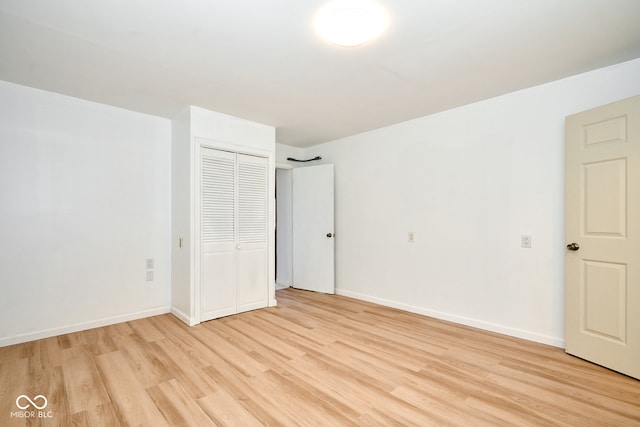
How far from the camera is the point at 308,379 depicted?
2.24 meters

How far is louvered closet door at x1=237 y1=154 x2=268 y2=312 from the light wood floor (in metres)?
0.66

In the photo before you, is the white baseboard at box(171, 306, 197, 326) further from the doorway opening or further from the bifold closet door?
the doorway opening

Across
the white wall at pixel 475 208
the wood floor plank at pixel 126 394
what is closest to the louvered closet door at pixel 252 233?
the white wall at pixel 475 208

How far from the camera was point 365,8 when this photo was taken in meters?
1.80

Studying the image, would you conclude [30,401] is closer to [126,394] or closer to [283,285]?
[126,394]

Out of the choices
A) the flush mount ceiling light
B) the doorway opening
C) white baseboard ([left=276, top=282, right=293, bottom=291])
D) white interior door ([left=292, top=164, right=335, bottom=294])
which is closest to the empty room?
the flush mount ceiling light

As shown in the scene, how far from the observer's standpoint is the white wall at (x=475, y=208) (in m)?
2.80

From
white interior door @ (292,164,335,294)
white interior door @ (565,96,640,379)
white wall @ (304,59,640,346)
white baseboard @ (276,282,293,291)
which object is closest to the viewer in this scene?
white interior door @ (565,96,640,379)

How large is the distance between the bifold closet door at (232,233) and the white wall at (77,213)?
700 mm

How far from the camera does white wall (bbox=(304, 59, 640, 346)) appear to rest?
280 centimetres

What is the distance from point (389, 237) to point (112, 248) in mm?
3421

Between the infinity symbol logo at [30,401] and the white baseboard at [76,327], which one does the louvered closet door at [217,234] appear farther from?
the infinity symbol logo at [30,401]

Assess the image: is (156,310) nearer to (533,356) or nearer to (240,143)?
(240,143)

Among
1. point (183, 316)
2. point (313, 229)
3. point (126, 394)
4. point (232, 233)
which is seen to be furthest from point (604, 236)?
point (183, 316)
